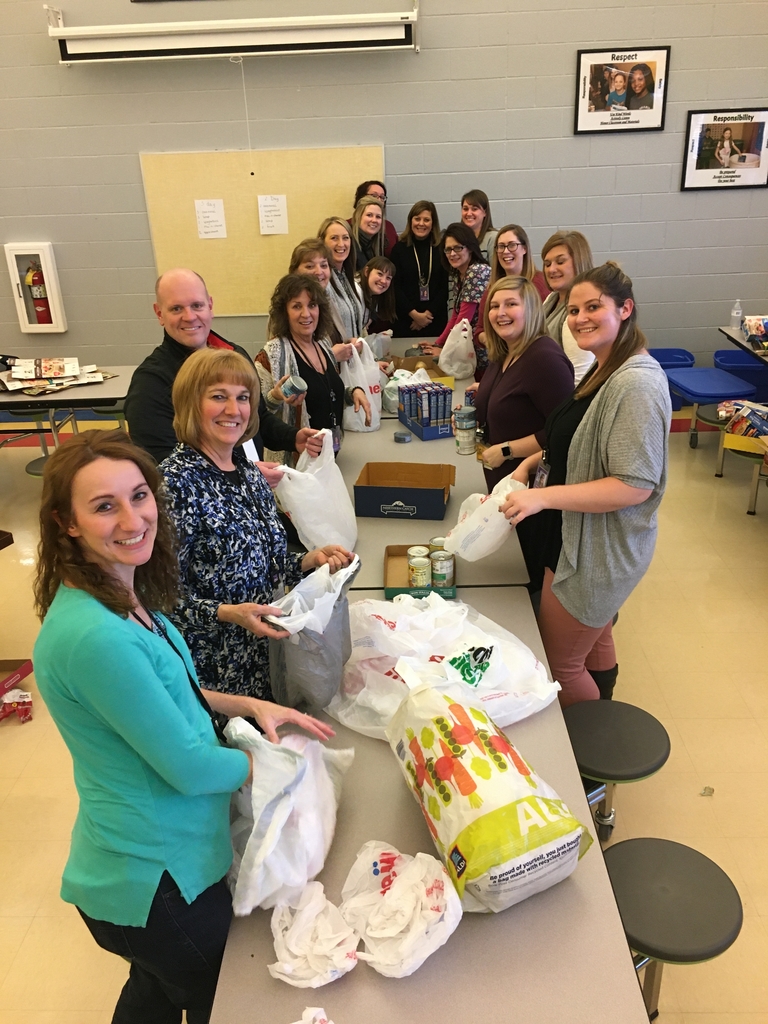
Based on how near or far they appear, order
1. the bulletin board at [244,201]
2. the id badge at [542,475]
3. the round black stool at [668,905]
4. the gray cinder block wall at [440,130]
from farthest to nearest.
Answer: the bulletin board at [244,201] < the gray cinder block wall at [440,130] < the id badge at [542,475] < the round black stool at [668,905]

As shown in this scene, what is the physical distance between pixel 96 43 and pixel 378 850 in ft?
20.7

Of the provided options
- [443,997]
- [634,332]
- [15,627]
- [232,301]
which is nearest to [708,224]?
[232,301]

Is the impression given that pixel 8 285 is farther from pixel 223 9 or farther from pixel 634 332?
pixel 634 332

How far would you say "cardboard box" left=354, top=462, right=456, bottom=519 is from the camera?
271cm

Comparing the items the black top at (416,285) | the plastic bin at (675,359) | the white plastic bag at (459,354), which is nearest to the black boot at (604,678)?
the white plastic bag at (459,354)

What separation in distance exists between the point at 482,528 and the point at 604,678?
80 centimetres

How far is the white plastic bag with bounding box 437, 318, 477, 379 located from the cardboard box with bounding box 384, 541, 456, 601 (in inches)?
87.7

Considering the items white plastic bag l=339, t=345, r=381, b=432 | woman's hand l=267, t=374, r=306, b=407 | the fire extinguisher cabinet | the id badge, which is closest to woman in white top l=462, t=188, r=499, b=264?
white plastic bag l=339, t=345, r=381, b=432

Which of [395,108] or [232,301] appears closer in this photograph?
[395,108]

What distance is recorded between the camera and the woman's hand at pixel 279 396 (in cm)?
316

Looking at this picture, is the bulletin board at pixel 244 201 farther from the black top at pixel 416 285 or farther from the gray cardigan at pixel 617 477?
the gray cardigan at pixel 617 477

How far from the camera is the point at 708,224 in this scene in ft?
20.6

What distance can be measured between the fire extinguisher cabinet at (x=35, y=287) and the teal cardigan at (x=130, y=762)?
19.8ft

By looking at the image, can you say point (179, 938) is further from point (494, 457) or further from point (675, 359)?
point (675, 359)
